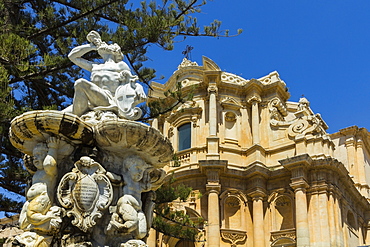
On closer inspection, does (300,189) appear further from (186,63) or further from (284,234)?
(186,63)

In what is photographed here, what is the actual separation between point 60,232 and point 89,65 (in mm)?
2224

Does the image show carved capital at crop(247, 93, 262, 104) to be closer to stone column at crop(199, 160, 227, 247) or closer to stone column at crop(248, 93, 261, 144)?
stone column at crop(248, 93, 261, 144)

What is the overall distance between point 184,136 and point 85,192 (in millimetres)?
21054

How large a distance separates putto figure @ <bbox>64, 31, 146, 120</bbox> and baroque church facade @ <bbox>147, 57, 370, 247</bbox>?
16076mm

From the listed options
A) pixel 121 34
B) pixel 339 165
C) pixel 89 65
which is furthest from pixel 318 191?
pixel 89 65

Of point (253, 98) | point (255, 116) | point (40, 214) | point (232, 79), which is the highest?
point (232, 79)

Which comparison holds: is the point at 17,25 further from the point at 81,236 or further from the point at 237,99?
the point at 237,99

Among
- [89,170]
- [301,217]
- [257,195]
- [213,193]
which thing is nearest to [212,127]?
[213,193]

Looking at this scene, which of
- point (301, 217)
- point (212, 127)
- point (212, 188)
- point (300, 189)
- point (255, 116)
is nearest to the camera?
point (301, 217)

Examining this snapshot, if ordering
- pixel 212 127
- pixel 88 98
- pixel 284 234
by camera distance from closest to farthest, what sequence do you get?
pixel 88 98 < pixel 284 234 < pixel 212 127

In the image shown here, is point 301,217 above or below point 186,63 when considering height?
below

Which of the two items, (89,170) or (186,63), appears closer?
(89,170)

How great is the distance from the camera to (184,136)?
26047mm

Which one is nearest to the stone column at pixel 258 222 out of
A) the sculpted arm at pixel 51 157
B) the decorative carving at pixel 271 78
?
the decorative carving at pixel 271 78
